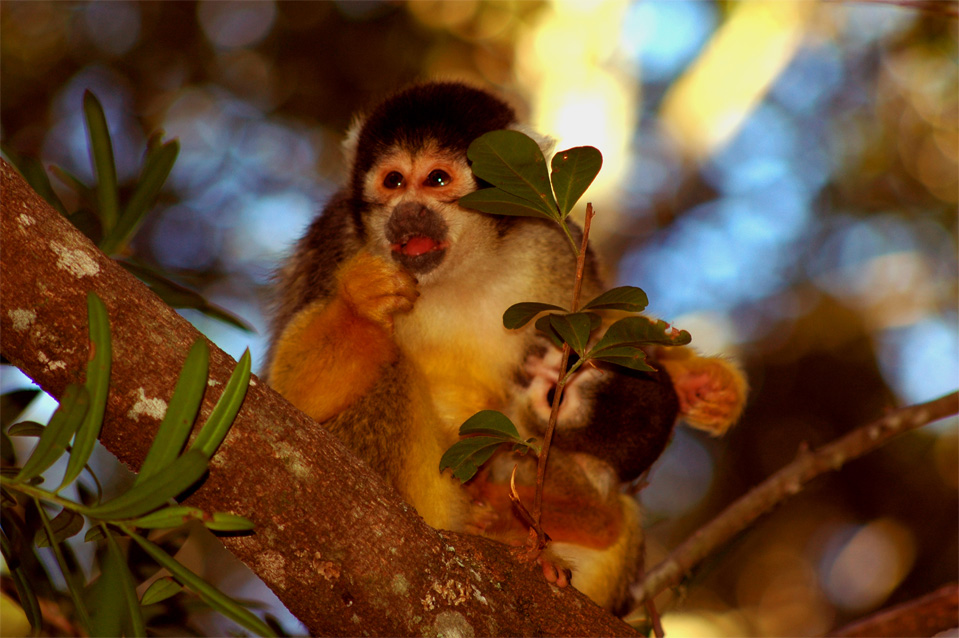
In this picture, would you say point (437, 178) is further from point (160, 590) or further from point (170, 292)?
point (160, 590)

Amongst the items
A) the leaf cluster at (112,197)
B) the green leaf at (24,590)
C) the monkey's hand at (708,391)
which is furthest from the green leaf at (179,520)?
the monkey's hand at (708,391)

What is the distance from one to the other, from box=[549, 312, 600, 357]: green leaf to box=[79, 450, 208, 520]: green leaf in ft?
2.52

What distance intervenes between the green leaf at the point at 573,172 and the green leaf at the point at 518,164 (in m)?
0.02

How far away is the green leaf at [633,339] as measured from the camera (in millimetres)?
1787

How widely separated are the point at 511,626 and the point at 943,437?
522 centimetres

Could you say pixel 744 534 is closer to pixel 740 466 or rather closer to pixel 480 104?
pixel 480 104

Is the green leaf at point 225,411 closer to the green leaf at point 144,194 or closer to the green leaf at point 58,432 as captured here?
the green leaf at point 58,432

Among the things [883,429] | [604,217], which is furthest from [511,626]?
[604,217]

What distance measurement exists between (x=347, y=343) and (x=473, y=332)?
2.07 ft

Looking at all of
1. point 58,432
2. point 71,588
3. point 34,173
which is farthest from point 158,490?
point 34,173

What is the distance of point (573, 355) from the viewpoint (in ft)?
10.2

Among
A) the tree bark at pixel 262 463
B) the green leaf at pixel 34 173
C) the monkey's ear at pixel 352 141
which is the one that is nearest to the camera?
the tree bark at pixel 262 463

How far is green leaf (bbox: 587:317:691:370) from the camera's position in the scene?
179 centimetres

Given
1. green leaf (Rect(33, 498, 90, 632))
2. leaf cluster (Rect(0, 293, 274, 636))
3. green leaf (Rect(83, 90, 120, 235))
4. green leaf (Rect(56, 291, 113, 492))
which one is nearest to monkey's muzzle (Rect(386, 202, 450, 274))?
green leaf (Rect(83, 90, 120, 235))
